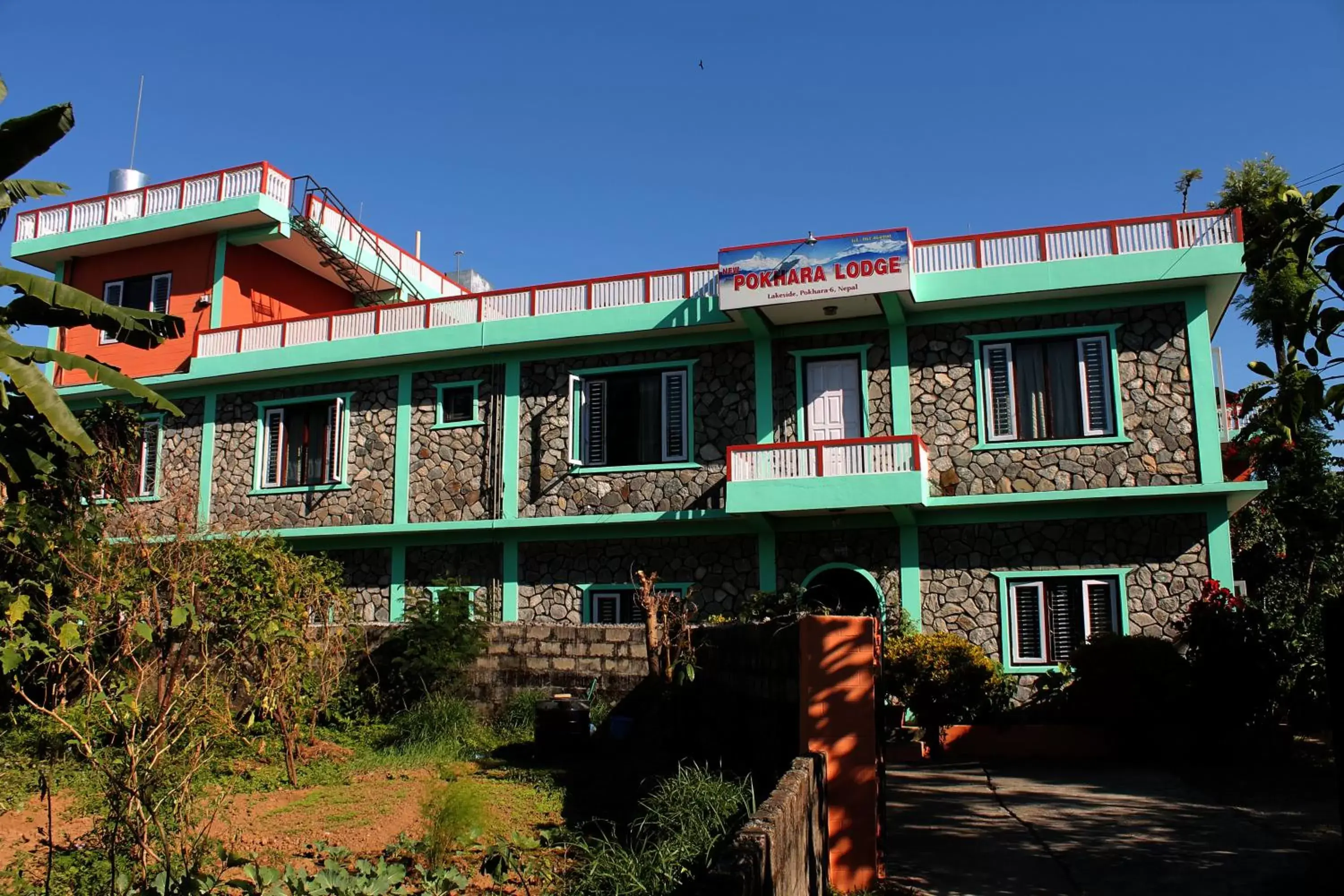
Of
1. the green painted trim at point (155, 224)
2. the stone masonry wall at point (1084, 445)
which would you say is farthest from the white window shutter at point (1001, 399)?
the green painted trim at point (155, 224)

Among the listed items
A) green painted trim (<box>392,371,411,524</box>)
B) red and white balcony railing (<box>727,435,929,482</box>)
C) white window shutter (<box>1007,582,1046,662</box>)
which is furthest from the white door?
green painted trim (<box>392,371,411,524</box>)

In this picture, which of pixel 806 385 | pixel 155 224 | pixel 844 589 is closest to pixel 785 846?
pixel 844 589

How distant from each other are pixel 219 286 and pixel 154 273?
75.9 inches

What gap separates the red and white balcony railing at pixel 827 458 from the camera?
16047 mm

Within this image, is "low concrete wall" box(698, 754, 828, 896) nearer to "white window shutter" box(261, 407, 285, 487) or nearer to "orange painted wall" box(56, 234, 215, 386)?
"white window shutter" box(261, 407, 285, 487)

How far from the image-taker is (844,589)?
17.6m

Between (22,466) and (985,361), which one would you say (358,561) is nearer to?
(22,466)

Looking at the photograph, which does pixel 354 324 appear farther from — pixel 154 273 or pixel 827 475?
pixel 827 475

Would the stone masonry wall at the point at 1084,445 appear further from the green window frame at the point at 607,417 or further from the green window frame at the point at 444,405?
the green window frame at the point at 444,405

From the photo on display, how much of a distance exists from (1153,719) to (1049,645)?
3210mm

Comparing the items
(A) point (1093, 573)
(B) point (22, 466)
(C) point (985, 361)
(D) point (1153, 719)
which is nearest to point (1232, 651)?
(D) point (1153, 719)

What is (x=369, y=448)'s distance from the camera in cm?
2012

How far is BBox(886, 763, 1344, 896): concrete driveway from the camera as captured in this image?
22.7 feet

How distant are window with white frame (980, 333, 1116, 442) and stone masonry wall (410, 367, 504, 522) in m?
8.48
